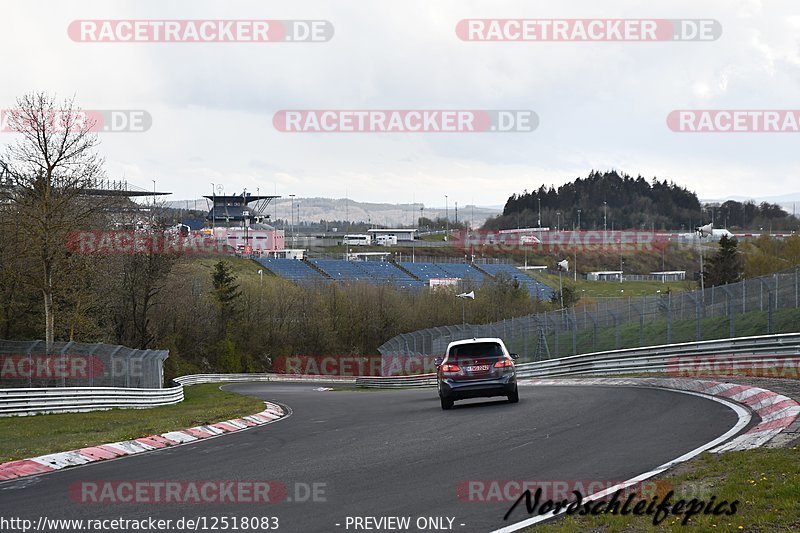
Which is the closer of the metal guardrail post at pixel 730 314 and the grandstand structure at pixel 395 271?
the metal guardrail post at pixel 730 314

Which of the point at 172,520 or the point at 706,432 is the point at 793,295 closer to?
the point at 706,432

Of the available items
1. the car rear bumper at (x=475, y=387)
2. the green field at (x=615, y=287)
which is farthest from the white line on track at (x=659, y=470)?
the green field at (x=615, y=287)

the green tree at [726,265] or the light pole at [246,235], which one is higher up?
the light pole at [246,235]

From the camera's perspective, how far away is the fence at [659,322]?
27906 mm

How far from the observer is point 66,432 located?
18984 millimetres

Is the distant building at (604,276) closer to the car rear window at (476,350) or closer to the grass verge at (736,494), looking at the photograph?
the car rear window at (476,350)

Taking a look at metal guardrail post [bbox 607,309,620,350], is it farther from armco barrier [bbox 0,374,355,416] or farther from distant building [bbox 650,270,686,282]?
distant building [bbox 650,270,686,282]

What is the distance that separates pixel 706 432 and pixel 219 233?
14164cm

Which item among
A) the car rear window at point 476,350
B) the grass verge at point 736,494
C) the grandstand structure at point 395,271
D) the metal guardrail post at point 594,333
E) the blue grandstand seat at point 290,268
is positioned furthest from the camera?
the blue grandstand seat at point 290,268

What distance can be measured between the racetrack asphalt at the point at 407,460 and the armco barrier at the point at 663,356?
7895 mm

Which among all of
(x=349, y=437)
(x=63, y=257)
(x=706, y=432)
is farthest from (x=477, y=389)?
(x=63, y=257)

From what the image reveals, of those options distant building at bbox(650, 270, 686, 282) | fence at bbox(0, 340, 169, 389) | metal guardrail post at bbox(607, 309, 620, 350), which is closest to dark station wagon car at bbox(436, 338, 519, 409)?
fence at bbox(0, 340, 169, 389)

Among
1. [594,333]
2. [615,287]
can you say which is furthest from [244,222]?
[594,333]

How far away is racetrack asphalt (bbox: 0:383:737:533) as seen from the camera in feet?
28.5
